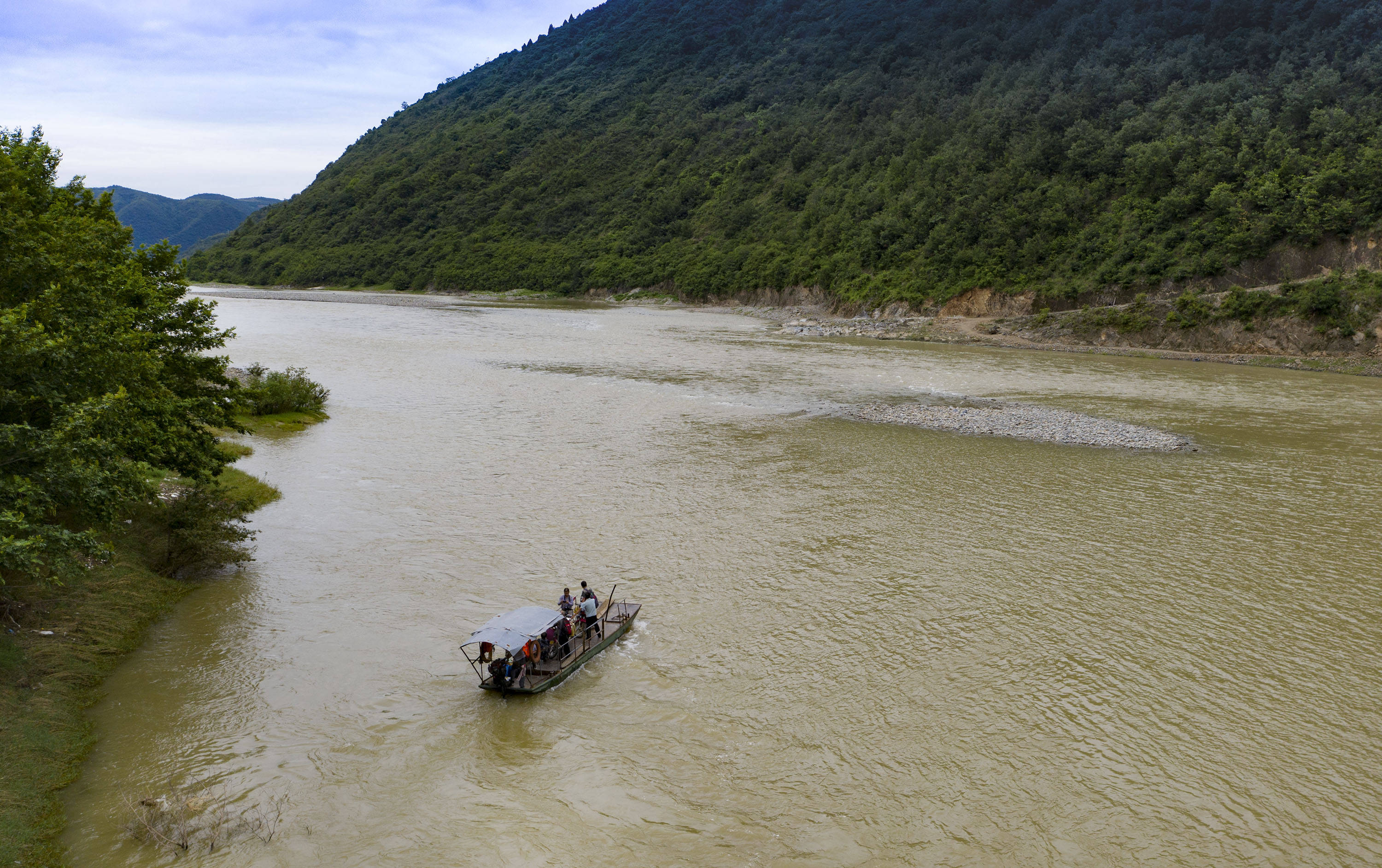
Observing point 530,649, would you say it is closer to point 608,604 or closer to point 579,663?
point 579,663

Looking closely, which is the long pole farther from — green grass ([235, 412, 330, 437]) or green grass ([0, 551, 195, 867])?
green grass ([235, 412, 330, 437])

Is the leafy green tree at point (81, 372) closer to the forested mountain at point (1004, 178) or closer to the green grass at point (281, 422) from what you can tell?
the green grass at point (281, 422)

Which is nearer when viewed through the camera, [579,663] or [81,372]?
[81,372]

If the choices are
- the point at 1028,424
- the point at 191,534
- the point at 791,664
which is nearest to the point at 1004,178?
the point at 1028,424

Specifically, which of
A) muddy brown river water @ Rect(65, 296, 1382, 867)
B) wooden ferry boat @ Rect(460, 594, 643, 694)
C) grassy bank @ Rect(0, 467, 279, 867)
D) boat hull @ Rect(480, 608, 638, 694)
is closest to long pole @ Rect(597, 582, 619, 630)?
wooden ferry boat @ Rect(460, 594, 643, 694)

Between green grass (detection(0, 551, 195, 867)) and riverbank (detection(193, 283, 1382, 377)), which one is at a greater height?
riverbank (detection(193, 283, 1382, 377))

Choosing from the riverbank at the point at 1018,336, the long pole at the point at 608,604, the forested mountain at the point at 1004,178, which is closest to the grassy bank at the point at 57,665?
the long pole at the point at 608,604

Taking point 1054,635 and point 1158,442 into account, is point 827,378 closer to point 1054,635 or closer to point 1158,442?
point 1158,442
